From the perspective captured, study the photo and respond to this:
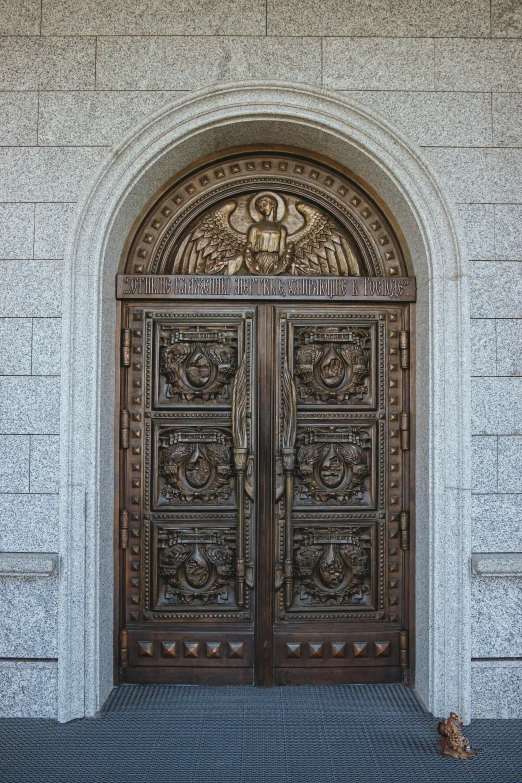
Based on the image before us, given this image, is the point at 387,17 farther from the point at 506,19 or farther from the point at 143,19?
the point at 143,19

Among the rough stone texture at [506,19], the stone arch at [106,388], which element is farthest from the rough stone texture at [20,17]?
the rough stone texture at [506,19]

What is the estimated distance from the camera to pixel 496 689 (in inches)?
150

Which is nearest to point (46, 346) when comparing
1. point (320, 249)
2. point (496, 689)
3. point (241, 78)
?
point (320, 249)

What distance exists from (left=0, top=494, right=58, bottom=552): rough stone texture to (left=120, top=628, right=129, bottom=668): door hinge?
0.88 meters

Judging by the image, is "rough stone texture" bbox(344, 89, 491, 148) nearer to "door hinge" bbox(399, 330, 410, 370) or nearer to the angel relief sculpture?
the angel relief sculpture

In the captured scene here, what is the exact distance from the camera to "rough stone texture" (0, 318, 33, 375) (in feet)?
12.7

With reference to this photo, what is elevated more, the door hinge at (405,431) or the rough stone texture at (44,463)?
the door hinge at (405,431)

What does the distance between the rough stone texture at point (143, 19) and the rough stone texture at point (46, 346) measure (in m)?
1.94

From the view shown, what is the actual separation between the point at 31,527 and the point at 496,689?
Answer: 3207 millimetres

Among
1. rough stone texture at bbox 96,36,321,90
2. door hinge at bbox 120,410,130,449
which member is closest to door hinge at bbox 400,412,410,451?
door hinge at bbox 120,410,130,449

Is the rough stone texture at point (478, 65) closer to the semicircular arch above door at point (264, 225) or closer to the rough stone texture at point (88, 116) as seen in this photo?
the semicircular arch above door at point (264, 225)

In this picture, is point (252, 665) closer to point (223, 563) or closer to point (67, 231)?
point (223, 563)

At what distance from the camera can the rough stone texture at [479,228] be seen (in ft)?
12.8

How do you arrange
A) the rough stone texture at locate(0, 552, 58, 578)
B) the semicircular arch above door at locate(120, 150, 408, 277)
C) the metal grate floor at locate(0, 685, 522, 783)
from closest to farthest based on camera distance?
1. the metal grate floor at locate(0, 685, 522, 783)
2. the rough stone texture at locate(0, 552, 58, 578)
3. the semicircular arch above door at locate(120, 150, 408, 277)
